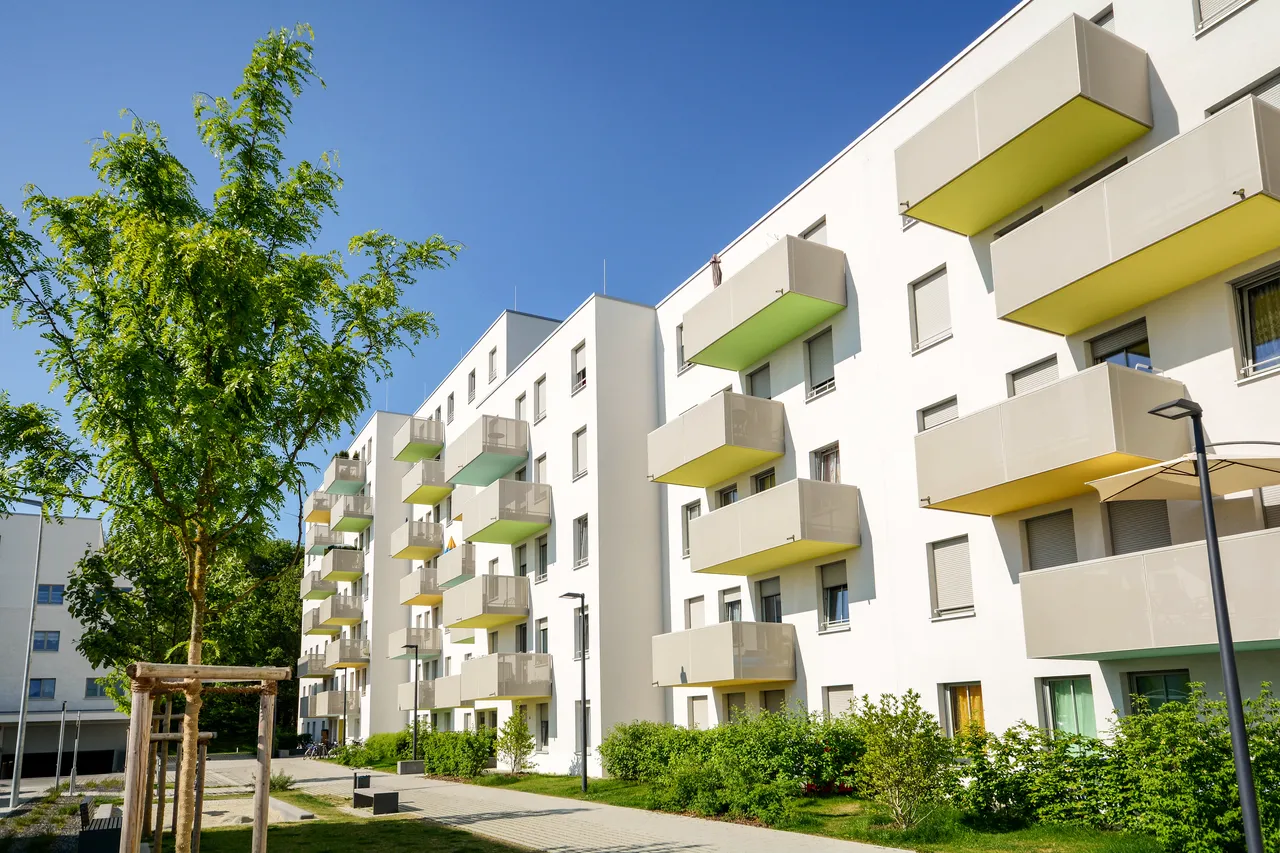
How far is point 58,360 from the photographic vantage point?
12.9 metres

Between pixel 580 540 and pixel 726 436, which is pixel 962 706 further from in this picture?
pixel 580 540

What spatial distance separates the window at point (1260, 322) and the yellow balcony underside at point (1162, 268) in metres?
0.46

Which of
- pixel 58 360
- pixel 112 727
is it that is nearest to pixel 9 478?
pixel 58 360

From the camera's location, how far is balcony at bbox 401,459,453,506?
4478 cm

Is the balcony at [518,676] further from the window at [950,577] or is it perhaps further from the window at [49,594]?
the window at [49,594]

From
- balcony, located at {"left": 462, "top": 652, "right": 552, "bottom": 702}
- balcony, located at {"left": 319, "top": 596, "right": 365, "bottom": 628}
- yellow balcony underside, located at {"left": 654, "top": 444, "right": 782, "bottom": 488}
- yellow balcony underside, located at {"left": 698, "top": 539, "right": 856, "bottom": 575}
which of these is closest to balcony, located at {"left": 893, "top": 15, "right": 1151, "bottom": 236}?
yellow balcony underside, located at {"left": 698, "top": 539, "right": 856, "bottom": 575}

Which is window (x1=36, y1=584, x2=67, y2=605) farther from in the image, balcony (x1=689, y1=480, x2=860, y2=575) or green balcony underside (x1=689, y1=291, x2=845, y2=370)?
balcony (x1=689, y1=480, x2=860, y2=575)

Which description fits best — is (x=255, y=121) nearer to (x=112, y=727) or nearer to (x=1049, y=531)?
(x=1049, y=531)

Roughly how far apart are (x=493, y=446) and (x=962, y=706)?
72.2 ft

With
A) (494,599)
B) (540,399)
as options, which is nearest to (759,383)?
(540,399)

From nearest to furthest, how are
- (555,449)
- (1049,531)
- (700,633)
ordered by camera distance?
(1049,531) → (700,633) → (555,449)

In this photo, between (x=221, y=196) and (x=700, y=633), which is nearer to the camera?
A: (x=221, y=196)

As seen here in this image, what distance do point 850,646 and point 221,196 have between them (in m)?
14.9

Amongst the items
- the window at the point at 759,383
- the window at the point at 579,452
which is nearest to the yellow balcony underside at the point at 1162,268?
the window at the point at 759,383
